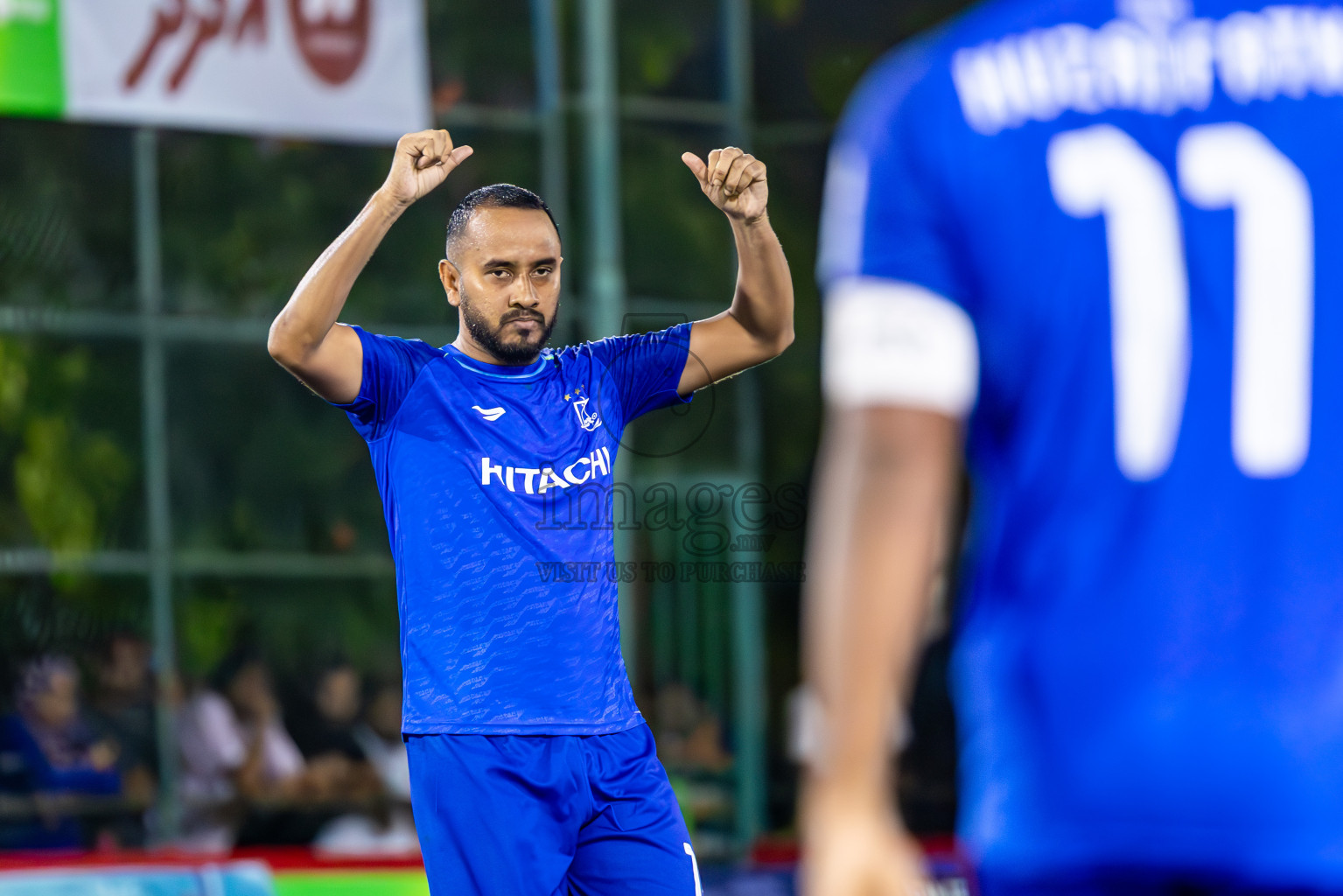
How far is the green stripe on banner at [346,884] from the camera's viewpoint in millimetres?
7859

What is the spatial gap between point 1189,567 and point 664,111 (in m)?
11.8

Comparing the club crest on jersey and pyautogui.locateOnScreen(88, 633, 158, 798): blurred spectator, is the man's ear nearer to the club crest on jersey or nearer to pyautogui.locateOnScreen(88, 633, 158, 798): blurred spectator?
the club crest on jersey

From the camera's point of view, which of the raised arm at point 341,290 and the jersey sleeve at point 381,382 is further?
the jersey sleeve at point 381,382

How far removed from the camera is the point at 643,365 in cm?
514

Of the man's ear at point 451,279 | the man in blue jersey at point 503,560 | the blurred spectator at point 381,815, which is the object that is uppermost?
the man's ear at point 451,279

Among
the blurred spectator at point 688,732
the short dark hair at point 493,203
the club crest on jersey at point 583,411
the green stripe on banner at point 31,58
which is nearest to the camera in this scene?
the club crest on jersey at point 583,411

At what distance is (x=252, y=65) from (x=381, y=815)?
15.8 ft

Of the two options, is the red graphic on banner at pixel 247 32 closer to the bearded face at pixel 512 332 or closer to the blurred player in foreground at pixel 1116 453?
the bearded face at pixel 512 332

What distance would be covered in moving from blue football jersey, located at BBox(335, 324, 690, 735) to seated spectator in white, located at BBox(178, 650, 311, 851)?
6.27 m

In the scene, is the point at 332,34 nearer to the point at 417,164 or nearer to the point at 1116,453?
the point at 417,164

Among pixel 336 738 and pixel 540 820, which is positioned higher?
pixel 540 820

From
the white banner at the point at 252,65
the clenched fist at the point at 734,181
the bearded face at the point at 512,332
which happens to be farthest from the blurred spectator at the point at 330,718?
the clenched fist at the point at 734,181

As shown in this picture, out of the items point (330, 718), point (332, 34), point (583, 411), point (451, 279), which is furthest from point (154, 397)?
point (583, 411)

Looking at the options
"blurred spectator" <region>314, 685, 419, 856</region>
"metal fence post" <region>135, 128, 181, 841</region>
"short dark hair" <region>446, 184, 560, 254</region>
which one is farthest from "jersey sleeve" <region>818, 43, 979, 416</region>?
"metal fence post" <region>135, 128, 181, 841</region>
